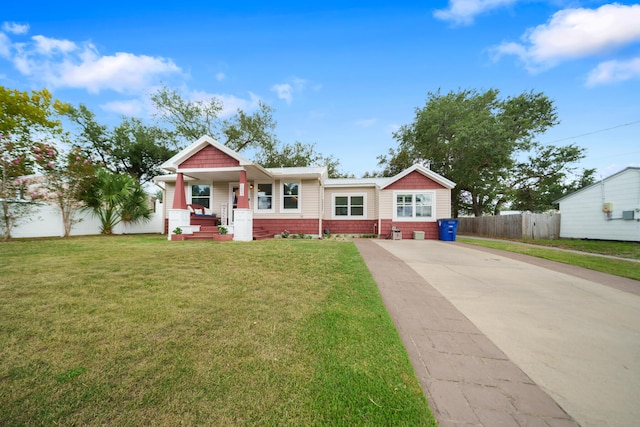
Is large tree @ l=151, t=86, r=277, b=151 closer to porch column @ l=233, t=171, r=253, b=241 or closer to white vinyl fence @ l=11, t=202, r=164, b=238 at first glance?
white vinyl fence @ l=11, t=202, r=164, b=238

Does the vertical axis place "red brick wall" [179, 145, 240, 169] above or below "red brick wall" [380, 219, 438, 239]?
above

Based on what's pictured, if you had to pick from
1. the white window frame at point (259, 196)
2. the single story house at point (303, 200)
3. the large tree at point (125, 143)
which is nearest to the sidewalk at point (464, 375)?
the single story house at point (303, 200)

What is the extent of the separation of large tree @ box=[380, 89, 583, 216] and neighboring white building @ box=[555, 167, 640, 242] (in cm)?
508

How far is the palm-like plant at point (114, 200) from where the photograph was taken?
11.9 meters

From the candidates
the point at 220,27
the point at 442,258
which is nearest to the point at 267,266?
the point at 442,258

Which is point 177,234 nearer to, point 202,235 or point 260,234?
point 202,235

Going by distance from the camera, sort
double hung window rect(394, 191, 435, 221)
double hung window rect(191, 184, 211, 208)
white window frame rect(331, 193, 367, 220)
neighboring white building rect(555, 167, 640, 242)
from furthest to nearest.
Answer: white window frame rect(331, 193, 367, 220) < double hung window rect(191, 184, 211, 208) < double hung window rect(394, 191, 435, 221) < neighboring white building rect(555, 167, 640, 242)

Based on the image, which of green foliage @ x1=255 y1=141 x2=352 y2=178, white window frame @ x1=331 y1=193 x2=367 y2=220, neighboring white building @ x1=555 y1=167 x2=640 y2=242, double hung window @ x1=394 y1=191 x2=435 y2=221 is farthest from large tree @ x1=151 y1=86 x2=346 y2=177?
neighboring white building @ x1=555 y1=167 x2=640 y2=242

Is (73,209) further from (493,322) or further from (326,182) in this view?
(493,322)

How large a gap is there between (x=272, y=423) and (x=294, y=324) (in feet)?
3.94

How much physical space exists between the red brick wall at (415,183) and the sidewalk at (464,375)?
407 inches

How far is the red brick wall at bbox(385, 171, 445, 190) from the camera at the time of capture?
12.6 m

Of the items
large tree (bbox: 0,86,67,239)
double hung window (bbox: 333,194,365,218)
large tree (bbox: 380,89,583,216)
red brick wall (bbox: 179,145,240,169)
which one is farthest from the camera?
large tree (bbox: 380,89,583,216)

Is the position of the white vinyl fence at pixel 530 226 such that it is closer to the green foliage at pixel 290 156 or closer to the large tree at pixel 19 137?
the green foliage at pixel 290 156
